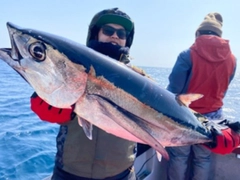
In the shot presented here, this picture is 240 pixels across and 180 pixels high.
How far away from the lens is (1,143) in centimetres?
716

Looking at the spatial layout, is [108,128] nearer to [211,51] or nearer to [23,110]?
[211,51]

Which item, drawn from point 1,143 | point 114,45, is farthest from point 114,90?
point 1,143

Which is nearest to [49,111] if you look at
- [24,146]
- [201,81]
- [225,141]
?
[225,141]

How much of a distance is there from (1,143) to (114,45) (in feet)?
19.6

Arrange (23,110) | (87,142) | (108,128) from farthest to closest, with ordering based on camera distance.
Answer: (23,110) → (87,142) → (108,128)

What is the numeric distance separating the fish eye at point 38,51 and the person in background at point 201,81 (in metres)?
2.74

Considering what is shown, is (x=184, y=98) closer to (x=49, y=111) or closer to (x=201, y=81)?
(x=49, y=111)

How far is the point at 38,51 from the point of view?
4.93 ft

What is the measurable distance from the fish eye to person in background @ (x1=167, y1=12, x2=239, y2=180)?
2744 millimetres

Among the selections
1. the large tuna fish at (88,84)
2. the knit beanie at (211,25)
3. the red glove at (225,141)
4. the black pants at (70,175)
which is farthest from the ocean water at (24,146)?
the large tuna fish at (88,84)

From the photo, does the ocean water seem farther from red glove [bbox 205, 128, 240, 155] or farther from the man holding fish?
the man holding fish

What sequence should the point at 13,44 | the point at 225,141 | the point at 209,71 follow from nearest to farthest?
the point at 13,44, the point at 225,141, the point at 209,71

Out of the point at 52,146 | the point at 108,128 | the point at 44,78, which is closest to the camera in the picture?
the point at 44,78

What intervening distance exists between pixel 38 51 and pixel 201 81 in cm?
302
